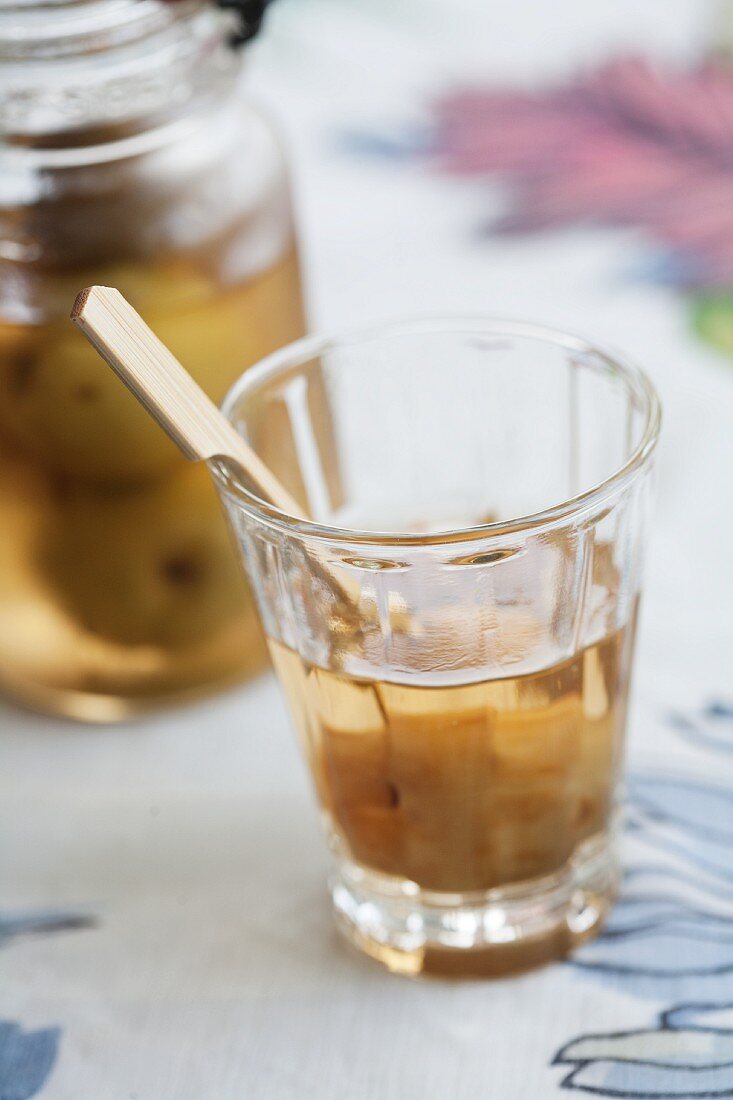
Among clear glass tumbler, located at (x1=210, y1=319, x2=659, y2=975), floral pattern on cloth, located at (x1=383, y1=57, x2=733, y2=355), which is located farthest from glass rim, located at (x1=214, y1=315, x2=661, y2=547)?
floral pattern on cloth, located at (x1=383, y1=57, x2=733, y2=355)

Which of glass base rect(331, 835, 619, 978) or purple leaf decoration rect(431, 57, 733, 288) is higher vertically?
purple leaf decoration rect(431, 57, 733, 288)

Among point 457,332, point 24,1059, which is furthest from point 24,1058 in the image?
point 457,332

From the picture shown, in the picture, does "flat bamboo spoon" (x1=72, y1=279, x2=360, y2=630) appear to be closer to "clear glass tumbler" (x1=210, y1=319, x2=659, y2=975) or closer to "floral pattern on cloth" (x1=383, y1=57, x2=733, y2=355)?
"clear glass tumbler" (x1=210, y1=319, x2=659, y2=975)

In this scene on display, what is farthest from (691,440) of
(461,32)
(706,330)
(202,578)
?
(461,32)

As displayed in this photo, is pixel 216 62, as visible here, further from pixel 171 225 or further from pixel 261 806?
pixel 261 806

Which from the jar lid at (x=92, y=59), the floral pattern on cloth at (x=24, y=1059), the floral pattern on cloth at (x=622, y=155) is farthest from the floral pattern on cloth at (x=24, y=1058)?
the floral pattern on cloth at (x=622, y=155)

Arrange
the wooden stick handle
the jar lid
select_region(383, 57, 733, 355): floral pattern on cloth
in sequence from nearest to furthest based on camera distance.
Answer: the wooden stick handle, the jar lid, select_region(383, 57, 733, 355): floral pattern on cloth

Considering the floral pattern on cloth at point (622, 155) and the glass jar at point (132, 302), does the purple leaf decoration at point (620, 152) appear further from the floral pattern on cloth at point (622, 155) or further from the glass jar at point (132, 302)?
the glass jar at point (132, 302)
